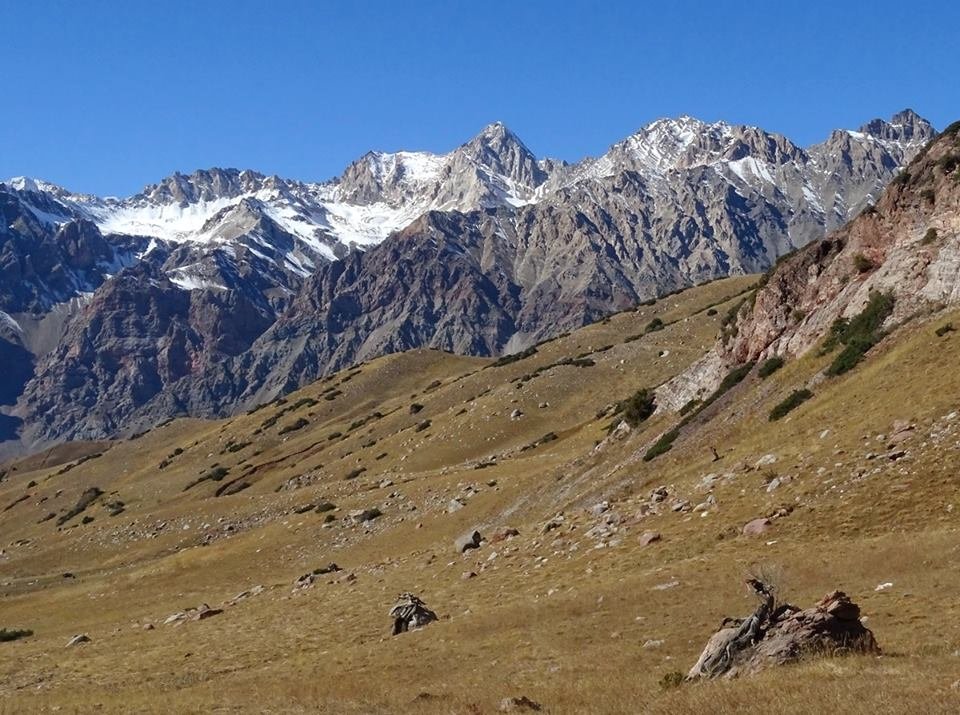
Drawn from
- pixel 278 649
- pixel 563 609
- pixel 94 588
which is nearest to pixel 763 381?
pixel 563 609

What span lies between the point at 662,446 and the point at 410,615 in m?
19.3

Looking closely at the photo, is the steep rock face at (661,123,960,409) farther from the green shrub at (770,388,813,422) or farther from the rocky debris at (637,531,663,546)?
the rocky debris at (637,531,663,546)

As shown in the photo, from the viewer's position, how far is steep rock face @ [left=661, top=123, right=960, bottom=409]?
42.0 meters

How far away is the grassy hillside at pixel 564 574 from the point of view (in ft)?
66.7

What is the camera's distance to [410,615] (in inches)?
1161

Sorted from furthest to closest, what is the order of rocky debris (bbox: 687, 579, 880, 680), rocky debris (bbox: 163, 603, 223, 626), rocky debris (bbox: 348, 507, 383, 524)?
rocky debris (bbox: 348, 507, 383, 524), rocky debris (bbox: 163, 603, 223, 626), rocky debris (bbox: 687, 579, 880, 680)

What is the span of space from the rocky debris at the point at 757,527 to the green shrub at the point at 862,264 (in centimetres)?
2301

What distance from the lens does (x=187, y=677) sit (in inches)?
1088

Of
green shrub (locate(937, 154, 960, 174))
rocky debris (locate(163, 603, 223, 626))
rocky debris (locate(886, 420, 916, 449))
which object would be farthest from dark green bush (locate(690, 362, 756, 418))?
rocky debris (locate(163, 603, 223, 626))

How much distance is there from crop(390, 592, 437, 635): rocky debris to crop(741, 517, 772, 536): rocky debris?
1032cm

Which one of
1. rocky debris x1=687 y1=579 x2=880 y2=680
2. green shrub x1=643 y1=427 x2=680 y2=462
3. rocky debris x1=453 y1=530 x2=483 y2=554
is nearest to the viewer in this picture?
rocky debris x1=687 y1=579 x2=880 y2=680

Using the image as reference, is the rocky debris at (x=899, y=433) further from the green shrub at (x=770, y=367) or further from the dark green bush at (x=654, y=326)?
the dark green bush at (x=654, y=326)

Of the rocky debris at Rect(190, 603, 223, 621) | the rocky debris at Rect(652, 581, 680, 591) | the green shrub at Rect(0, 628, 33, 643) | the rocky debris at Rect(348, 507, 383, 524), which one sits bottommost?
the rocky debris at Rect(652, 581, 680, 591)

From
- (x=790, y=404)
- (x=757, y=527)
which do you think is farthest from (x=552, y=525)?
(x=790, y=404)
